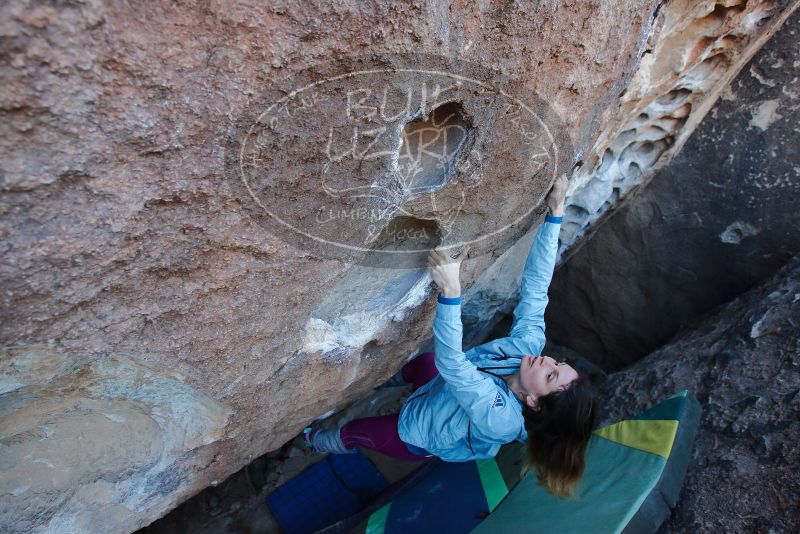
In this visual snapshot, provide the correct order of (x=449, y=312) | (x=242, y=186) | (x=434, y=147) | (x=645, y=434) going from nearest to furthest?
(x=242, y=186) → (x=434, y=147) → (x=449, y=312) → (x=645, y=434)

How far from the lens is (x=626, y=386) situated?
5.98 ft

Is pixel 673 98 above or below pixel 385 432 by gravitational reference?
above

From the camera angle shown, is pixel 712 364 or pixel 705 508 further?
pixel 712 364

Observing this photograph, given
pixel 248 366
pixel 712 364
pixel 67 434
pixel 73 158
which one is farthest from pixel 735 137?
pixel 67 434

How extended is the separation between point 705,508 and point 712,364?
43cm

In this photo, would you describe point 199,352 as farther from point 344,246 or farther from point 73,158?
point 73,158

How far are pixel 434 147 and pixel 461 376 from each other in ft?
1.56

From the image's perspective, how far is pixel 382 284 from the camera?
4.51 ft

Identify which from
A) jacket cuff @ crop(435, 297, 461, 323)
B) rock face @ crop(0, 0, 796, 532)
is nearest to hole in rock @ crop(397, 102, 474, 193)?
rock face @ crop(0, 0, 796, 532)

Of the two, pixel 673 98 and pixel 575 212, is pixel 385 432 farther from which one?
pixel 673 98

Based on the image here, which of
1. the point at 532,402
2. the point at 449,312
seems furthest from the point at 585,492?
the point at 449,312

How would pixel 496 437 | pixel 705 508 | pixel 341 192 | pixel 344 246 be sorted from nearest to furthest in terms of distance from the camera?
pixel 341 192 → pixel 344 246 → pixel 496 437 → pixel 705 508

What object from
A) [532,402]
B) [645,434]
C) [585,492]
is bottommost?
[585,492]

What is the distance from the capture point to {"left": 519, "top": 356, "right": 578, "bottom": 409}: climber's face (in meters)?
1.26
